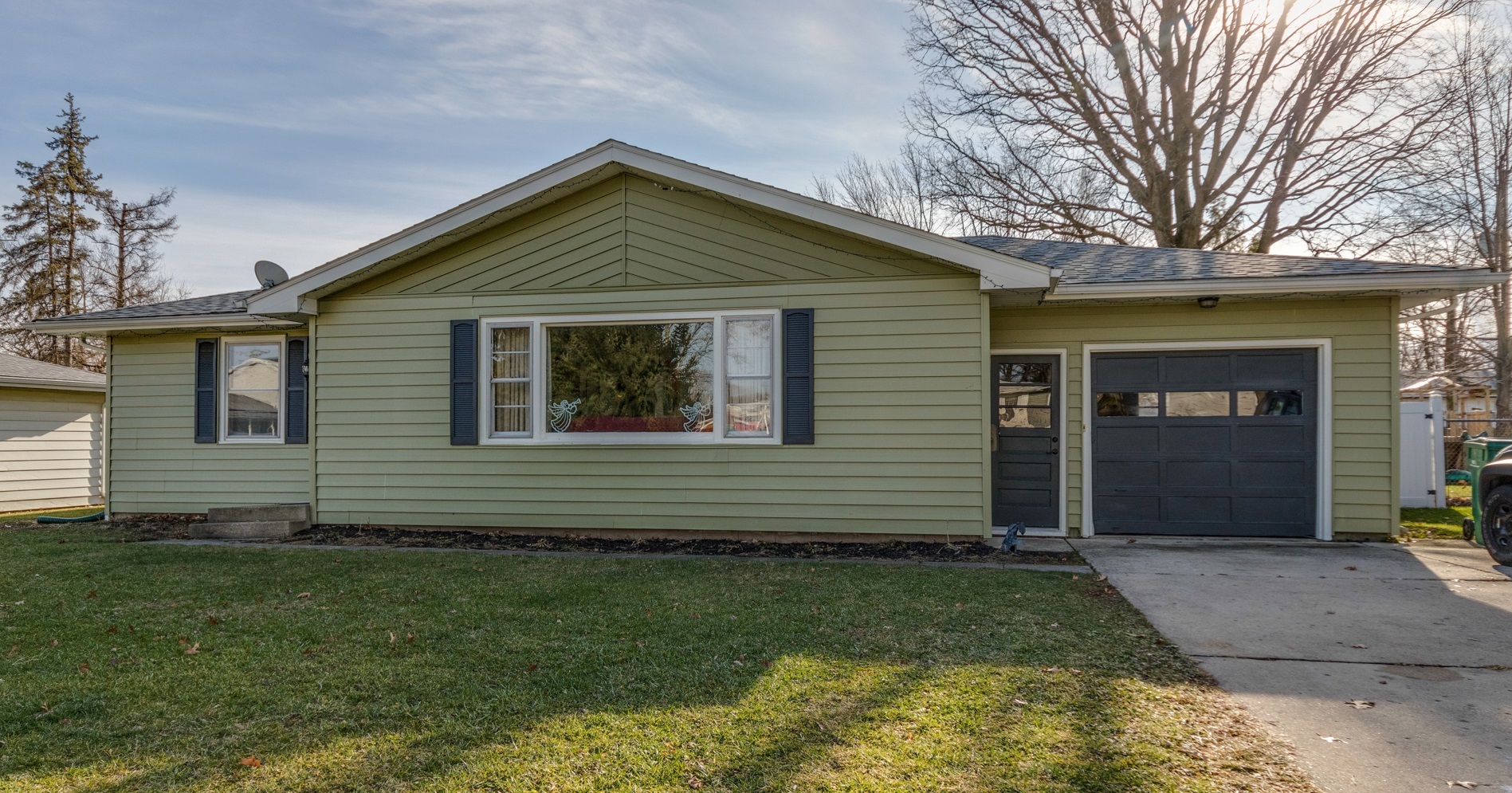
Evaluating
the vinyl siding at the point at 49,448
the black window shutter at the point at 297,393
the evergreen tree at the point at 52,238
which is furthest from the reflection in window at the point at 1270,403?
the evergreen tree at the point at 52,238

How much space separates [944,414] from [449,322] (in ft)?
17.8

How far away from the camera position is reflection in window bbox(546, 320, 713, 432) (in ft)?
25.8

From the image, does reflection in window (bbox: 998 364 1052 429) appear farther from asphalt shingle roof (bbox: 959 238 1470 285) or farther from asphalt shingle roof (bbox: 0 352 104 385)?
asphalt shingle roof (bbox: 0 352 104 385)

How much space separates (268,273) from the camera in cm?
909

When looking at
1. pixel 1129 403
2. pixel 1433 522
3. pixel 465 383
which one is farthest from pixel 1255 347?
pixel 465 383

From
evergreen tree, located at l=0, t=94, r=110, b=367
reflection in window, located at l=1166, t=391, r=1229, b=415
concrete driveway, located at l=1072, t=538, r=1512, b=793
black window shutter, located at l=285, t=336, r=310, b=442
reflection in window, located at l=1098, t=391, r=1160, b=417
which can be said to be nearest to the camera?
concrete driveway, located at l=1072, t=538, r=1512, b=793

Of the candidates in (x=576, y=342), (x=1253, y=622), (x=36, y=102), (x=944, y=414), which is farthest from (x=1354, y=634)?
(x=36, y=102)

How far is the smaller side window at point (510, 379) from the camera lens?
8.17 metres

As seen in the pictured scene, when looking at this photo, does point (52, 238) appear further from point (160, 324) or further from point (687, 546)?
point (687, 546)

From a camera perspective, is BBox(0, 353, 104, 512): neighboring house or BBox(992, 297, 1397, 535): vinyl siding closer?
BBox(992, 297, 1397, 535): vinyl siding

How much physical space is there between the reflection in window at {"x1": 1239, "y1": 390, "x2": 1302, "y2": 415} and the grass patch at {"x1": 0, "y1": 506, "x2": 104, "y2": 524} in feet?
51.2

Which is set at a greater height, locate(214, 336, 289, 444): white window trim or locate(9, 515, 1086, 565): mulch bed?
locate(214, 336, 289, 444): white window trim

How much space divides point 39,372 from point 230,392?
6654 millimetres

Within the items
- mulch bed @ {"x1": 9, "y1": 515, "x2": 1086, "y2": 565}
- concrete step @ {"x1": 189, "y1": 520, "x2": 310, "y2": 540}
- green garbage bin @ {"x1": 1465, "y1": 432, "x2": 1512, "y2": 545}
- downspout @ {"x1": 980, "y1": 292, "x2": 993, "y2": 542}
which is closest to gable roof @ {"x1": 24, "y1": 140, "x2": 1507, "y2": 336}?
downspout @ {"x1": 980, "y1": 292, "x2": 993, "y2": 542}
